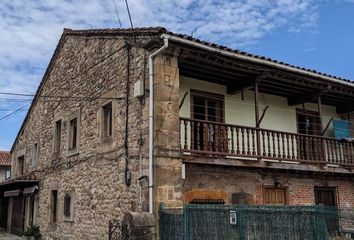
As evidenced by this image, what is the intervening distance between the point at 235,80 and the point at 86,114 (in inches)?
203

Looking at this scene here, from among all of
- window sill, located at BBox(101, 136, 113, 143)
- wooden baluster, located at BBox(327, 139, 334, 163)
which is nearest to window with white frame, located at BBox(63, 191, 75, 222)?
window sill, located at BBox(101, 136, 113, 143)

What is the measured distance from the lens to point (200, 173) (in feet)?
35.6

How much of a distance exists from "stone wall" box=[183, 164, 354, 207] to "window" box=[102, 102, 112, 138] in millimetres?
3404

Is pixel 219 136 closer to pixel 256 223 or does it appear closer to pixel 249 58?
pixel 249 58

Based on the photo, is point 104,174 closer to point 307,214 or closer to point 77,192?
point 77,192

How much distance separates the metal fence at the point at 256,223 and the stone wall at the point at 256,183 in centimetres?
142

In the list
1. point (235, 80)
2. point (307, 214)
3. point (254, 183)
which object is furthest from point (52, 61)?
point (307, 214)

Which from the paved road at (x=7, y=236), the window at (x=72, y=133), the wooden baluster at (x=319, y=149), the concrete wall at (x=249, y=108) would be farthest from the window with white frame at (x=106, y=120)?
the paved road at (x=7, y=236)

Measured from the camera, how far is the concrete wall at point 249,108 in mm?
12391

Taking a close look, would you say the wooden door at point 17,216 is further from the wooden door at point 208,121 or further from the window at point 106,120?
the wooden door at point 208,121

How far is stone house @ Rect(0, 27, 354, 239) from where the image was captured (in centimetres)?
1020

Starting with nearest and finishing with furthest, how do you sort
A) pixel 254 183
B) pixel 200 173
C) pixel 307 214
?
pixel 307 214 < pixel 200 173 < pixel 254 183

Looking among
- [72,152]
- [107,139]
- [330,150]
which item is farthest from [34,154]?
[330,150]

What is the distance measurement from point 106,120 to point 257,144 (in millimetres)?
4749
